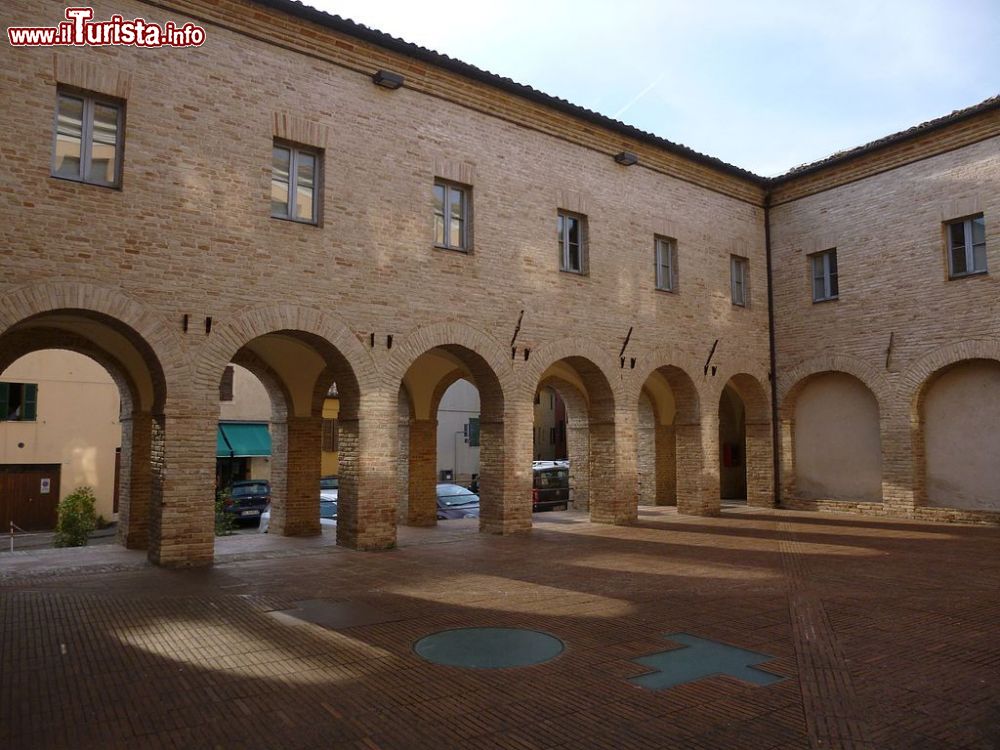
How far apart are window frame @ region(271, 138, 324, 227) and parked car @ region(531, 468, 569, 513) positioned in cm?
1294

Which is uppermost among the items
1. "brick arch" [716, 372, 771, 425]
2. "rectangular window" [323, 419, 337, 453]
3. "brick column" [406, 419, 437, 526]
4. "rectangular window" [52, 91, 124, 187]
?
"rectangular window" [52, 91, 124, 187]

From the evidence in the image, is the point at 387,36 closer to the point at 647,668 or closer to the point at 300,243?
the point at 300,243

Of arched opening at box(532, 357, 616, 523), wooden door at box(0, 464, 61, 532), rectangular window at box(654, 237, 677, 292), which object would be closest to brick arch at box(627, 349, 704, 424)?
arched opening at box(532, 357, 616, 523)

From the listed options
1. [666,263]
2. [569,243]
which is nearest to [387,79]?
[569,243]

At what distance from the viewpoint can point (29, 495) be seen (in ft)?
74.7

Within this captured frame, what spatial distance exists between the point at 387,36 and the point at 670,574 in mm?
9325

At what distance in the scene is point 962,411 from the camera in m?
15.4

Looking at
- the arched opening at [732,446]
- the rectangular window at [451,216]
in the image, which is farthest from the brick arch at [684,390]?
the arched opening at [732,446]

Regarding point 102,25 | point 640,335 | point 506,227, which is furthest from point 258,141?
point 640,335

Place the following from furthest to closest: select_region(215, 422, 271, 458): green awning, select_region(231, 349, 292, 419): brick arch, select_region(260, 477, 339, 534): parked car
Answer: select_region(215, 422, 271, 458): green awning → select_region(260, 477, 339, 534): parked car → select_region(231, 349, 292, 419): brick arch

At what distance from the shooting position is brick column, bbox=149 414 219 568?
972 centimetres

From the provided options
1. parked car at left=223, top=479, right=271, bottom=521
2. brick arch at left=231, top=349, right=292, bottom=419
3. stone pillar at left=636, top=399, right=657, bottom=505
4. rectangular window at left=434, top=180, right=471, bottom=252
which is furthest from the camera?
parked car at left=223, top=479, right=271, bottom=521

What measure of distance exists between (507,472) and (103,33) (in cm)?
895

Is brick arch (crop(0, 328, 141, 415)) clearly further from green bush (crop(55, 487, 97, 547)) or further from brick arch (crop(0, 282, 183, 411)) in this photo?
green bush (crop(55, 487, 97, 547))
